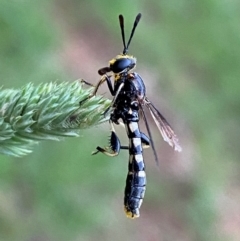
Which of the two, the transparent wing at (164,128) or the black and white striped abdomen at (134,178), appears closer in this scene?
the black and white striped abdomen at (134,178)

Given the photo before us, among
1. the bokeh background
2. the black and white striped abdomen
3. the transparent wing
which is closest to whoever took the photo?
the black and white striped abdomen

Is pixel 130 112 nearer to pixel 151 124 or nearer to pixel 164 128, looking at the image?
pixel 164 128

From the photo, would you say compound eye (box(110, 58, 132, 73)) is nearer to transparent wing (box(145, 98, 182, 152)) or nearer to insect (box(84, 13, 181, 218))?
insect (box(84, 13, 181, 218))

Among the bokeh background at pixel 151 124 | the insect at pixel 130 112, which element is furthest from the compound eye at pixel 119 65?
the bokeh background at pixel 151 124

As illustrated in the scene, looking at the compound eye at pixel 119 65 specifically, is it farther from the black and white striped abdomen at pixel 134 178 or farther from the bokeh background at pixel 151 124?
the bokeh background at pixel 151 124

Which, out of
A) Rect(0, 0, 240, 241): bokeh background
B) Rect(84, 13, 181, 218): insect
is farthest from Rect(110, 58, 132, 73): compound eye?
Rect(0, 0, 240, 241): bokeh background
